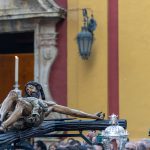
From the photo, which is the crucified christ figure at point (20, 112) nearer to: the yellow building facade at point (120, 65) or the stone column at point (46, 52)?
the yellow building facade at point (120, 65)

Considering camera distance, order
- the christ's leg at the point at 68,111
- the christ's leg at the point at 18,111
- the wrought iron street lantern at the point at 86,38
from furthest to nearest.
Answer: the wrought iron street lantern at the point at 86,38 → the christ's leg at the point at 68,111 → the christ's leg at the point at 18,111

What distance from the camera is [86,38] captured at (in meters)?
11.7

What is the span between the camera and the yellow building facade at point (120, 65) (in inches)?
455

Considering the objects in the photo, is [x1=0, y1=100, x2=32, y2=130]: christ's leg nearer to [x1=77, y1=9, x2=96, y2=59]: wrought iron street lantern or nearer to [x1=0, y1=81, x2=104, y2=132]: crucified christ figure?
[x1=0, y1=81, x2=104, y2=132]: crucified christ figure

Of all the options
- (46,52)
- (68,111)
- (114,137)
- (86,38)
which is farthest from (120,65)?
(114,137)

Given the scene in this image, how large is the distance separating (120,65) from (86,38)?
32.1 inches

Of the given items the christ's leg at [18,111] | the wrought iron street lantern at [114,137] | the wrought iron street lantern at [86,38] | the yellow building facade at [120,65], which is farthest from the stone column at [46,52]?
the christ's leg at [18,111]

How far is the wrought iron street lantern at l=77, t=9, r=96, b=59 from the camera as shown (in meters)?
11.7

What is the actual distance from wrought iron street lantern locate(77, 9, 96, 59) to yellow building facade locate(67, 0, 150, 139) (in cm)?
17

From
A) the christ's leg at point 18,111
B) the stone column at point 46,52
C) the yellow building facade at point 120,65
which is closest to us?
the christ's leg at point 18,111

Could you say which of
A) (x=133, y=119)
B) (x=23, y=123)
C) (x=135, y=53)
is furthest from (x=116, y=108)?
(x=23, y=123)

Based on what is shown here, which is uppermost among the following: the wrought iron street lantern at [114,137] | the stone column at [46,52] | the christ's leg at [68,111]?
the stone column at [46,52]

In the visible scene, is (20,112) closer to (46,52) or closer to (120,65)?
(120,65)

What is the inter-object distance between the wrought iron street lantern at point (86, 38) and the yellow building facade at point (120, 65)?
0.17 meters
